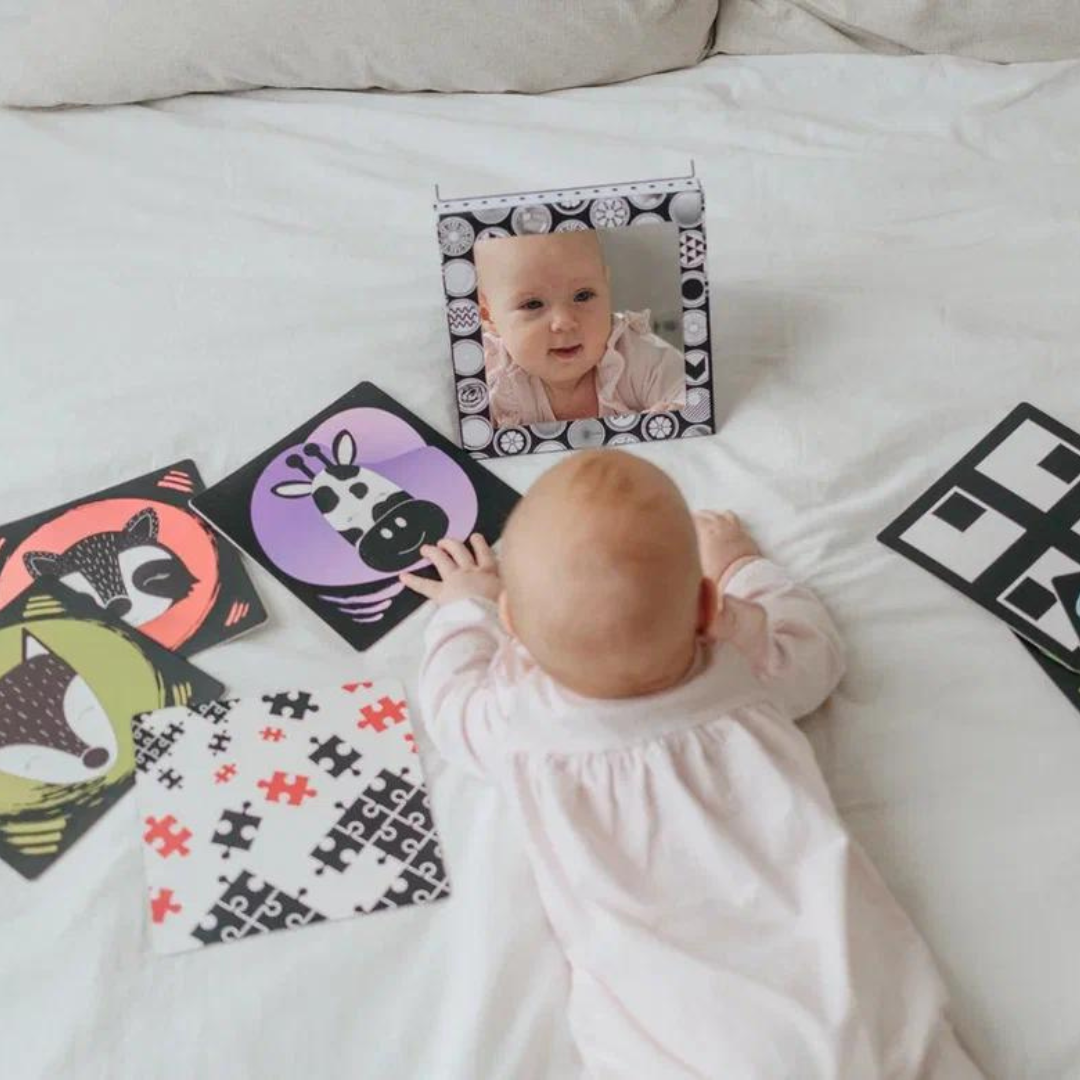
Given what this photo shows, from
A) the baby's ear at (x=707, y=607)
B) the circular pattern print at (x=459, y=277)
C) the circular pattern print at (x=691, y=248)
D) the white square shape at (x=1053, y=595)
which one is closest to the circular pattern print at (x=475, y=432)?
the circular pattern print at (x=459, y=277)

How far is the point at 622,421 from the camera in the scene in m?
1.25

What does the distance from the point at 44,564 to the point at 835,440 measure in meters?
0.64

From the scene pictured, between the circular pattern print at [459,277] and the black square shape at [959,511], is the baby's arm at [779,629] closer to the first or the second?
the black square shape at [959,511]

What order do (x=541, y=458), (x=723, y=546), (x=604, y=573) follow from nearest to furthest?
(x=604, y=573) → (x=723, y=546) → (x=541, y=458)

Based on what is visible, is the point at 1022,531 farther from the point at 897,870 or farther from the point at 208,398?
the point at 208,398

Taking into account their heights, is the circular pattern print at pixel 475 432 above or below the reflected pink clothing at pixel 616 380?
below

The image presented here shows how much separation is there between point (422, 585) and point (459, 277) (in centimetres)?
25

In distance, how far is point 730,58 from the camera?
1.49 metres

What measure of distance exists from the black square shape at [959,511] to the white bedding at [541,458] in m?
0.03

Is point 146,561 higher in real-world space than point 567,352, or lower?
lower

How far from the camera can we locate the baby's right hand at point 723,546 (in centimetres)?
114

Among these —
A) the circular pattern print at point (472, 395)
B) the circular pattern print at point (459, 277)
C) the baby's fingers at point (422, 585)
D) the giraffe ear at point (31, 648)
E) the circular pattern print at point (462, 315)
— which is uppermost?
the circular pattern print at point (459, 277)

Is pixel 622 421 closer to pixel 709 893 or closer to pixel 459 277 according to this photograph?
pixel 459 277

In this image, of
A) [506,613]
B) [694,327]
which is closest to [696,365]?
[694,327]
